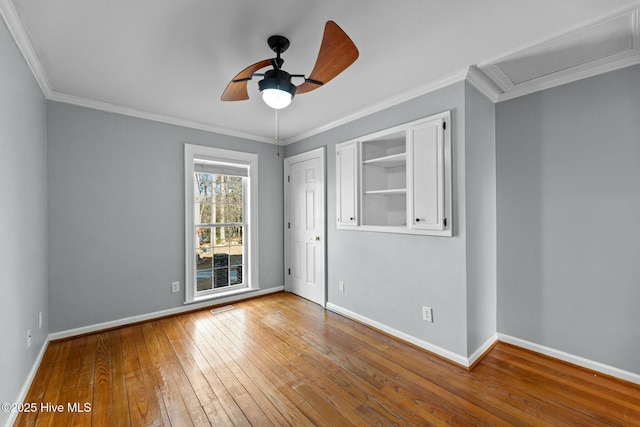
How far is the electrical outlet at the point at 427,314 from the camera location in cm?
262

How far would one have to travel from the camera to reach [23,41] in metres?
1.92

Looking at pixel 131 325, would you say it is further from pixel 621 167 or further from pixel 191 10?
pixel 621 167

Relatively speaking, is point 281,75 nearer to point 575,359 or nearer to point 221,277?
point 221,277

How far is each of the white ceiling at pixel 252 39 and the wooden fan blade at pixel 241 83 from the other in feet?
0.86

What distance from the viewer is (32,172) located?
2.29m

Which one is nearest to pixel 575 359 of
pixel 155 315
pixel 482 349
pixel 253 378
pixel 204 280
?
pixel 482 349

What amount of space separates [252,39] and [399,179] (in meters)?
2.22

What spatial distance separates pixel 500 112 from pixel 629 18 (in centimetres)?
113

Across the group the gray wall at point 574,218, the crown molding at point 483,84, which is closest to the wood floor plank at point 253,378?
the gray wall at point 574,218

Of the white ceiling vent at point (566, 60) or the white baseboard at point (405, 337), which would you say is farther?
the white baseboard at point (405, 337)

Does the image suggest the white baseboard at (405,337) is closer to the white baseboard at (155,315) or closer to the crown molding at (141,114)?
the white baseboard at (155,315)

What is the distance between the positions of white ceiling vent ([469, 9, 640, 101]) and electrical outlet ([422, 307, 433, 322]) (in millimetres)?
2059

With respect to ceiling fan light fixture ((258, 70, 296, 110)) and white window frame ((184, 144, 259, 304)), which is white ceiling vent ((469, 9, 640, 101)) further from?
white window frame ((184, 144, 259, 304))

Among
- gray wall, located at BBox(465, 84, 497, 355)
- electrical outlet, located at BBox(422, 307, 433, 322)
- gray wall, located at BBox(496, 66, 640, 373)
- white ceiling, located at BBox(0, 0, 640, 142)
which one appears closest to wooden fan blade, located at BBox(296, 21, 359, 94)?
white ceiling, located at BBox(0, 0, 640, 142)
